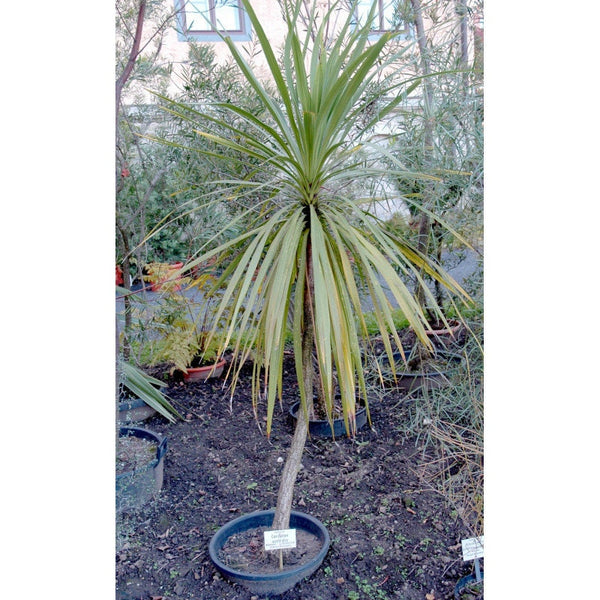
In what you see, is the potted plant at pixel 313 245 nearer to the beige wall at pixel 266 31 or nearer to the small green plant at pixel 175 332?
the beige wall at pixel 266 31

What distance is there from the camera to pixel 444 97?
1946 millimetres

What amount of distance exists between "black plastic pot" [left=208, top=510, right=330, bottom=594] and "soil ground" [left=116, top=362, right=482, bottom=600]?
0.03 m

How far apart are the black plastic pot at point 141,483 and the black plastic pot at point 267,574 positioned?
40 centimetres

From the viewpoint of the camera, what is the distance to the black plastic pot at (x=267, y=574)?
64.6 inches

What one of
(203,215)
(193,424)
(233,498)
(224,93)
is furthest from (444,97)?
(193,424)

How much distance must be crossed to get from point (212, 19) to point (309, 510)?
1.86 meters

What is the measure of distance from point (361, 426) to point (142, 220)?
1.44 meters

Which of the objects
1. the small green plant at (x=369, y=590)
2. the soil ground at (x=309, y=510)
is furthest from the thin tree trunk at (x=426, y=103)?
the small green plant at (x=369, y=590)

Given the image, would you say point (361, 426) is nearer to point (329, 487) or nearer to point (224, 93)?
point (329, 487)

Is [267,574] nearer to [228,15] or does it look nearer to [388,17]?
[228,15]

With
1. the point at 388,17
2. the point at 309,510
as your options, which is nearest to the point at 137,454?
the point at 309,510

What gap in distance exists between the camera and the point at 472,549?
163 cm

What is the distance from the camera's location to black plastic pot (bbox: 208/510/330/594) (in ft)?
5.38

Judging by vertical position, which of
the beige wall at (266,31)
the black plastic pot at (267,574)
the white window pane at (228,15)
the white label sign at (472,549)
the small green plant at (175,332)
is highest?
the beige wall at (266,31)
